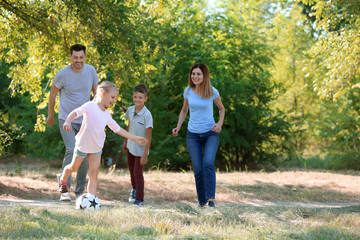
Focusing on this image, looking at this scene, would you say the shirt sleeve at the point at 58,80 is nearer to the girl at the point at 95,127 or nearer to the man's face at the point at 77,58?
the man's face at the point at 77,58

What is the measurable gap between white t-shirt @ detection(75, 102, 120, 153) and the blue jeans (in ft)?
3.94

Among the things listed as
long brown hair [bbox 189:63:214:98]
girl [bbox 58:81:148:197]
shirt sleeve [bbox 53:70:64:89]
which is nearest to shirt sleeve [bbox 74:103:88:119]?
girl [bbox 58:81:148:197]

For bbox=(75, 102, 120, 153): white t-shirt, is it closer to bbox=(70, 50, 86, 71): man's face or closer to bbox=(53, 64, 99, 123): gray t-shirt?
bbox=(53, 64, 99, 123): gray t-shirt

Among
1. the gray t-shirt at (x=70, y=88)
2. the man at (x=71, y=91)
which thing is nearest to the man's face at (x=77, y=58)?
the man at (x=71, y=91)

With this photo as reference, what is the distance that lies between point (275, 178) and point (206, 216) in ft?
21.6

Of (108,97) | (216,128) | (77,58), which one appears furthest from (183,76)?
(108,97)

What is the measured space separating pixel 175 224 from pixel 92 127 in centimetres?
178

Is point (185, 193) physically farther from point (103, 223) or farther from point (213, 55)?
point (213, 55)

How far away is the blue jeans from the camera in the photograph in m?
6.22

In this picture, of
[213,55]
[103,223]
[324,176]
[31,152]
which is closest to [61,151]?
[31,152]

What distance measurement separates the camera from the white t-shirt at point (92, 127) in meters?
5.80

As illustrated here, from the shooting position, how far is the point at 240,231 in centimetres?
464

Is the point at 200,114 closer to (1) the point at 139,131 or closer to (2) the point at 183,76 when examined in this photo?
(1) the point at 139,131

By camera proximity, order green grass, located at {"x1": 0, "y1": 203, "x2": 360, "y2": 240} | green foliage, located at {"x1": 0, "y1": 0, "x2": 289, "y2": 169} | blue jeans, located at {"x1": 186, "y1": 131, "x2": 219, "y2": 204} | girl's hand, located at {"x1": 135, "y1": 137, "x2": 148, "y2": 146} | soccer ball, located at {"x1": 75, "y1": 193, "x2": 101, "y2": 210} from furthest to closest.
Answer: green foliage, located at {"x1": 0, "y1": 0, "x2": 289, "y2": 169} < blue jeans, located at {"x1": 186, "y1": 131, "x2": 219, "y2": 204} < girl's hand, located at {"x1": 135, "y1": 137, "x2": 148, "y2": 146} < soccer ball, located at {"x1": 75, "y1": 193, "x2": 101, "y2": 210} < green grass, located at {"x1": 0, "y1": 203, "x2": 360, "y2": 240}
